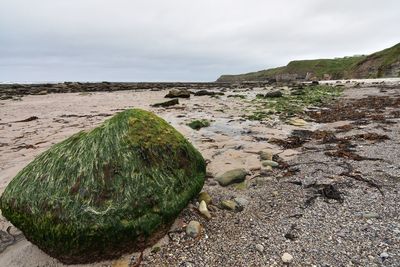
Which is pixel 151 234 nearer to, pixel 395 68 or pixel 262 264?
pixel 262 264

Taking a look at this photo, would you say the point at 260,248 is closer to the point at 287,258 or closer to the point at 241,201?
the point at 287,258

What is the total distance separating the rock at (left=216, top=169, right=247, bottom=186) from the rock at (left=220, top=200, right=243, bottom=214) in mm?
667

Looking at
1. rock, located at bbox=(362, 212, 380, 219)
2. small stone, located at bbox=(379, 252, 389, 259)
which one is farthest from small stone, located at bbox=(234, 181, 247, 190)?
small stone, located at bbox=(379, 252, 389, 259)

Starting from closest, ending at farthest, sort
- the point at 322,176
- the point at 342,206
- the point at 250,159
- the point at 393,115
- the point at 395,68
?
1. the point at 342,206
2. the point at 322,176
3. the point at 250,159
4. the point at 393,115
5. the point at 395,68

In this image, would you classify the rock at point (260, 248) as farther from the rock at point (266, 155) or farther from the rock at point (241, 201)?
the rock at point (266, 155)

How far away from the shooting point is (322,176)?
461cm

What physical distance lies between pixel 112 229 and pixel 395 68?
5524cm

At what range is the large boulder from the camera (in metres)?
2.84

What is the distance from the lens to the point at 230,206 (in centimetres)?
381

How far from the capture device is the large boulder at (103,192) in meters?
2.84

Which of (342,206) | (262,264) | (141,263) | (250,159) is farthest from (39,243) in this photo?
(250,159)

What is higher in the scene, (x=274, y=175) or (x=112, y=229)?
(x=112, y=229)

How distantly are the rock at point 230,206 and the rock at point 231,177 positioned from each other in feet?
2.19

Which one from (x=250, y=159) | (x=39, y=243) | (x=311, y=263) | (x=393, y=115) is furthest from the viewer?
(x=393, y=115)
